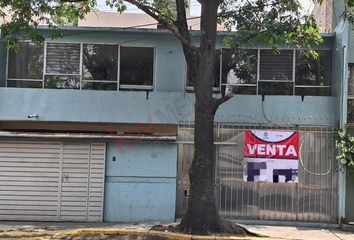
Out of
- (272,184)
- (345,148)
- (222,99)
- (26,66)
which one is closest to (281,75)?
(345,148)

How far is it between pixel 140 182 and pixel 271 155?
13.4ft

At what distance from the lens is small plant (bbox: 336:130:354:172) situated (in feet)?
48.6

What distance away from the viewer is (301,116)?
16.0 metres

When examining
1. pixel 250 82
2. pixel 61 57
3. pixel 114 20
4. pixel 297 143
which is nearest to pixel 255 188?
pixel 297 143

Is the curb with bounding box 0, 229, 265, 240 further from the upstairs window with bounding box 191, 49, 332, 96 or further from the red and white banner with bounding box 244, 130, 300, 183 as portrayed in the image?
the upstairs window with bounding box 191, 49, 332, 96

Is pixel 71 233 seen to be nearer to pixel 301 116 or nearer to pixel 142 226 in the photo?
pixel 142 226

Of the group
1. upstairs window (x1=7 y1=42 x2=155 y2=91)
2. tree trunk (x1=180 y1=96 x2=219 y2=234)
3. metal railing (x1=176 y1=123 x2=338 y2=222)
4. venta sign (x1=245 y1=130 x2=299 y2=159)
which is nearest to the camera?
tree trunk (x1=180 y1=96 x2=219 y2=234)

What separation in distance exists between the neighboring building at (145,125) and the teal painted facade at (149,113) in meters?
0.03

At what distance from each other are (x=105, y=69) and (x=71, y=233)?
238 inches

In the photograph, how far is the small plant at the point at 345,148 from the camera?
1483 centimetres

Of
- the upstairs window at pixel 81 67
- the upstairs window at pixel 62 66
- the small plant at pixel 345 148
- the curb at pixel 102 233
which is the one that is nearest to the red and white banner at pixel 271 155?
the small plant at pixel 345 148

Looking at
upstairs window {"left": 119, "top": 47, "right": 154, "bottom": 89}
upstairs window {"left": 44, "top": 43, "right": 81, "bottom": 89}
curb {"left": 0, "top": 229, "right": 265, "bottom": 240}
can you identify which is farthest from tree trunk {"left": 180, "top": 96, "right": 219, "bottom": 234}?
upstairs window {"left": 44, "top": 43, "right": 81, "bottom": 89}

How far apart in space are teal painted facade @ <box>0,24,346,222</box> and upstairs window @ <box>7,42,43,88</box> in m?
0.52

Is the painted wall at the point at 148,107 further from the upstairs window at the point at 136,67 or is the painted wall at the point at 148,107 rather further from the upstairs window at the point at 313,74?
the upstairs window at the point at 136,67
